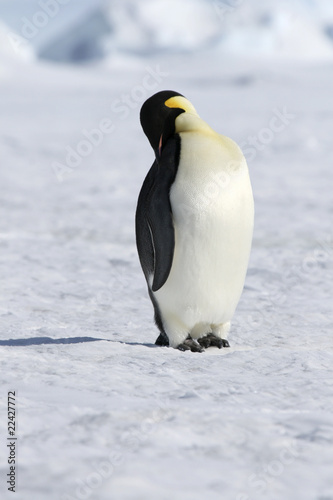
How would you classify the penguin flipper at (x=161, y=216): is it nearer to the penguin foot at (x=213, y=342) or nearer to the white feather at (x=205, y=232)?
the white feather at (x=205, y=232)

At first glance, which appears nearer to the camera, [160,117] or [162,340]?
[160,117]

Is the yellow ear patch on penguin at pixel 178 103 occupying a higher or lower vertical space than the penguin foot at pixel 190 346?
higher

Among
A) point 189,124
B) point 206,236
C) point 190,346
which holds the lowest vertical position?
point 190,346

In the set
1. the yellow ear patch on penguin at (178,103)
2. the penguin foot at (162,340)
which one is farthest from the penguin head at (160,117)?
the penguin foot at (162,340)

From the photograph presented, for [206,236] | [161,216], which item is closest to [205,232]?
[206,236]

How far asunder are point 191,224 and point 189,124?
15.3 inches

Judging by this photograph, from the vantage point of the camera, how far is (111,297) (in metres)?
3.88

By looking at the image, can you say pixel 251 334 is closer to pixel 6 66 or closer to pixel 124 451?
pixel 124 451

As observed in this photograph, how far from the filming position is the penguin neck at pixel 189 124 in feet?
8.70

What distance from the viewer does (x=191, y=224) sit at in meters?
2.57

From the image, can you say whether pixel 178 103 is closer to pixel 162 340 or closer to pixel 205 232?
pixel 205 232

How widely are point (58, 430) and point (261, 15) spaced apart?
6674cm

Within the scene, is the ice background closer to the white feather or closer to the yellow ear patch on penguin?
the white feather

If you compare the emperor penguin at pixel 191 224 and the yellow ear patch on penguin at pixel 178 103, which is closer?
the emperor penguin at pixel 191 224
